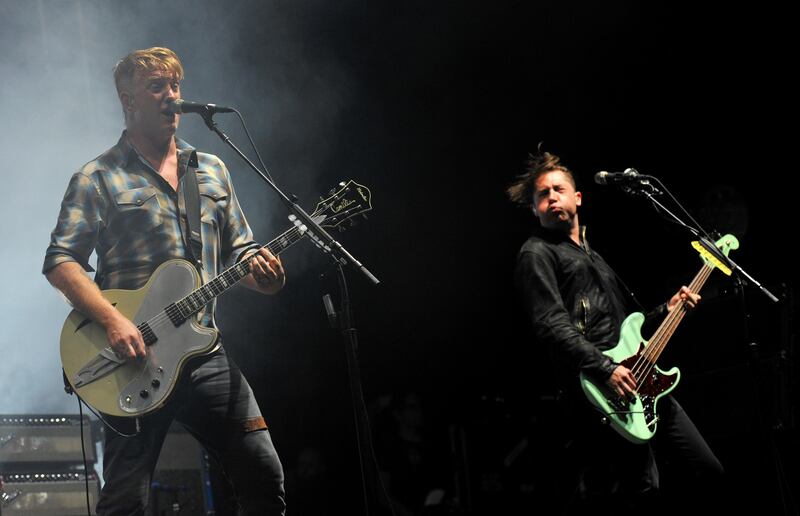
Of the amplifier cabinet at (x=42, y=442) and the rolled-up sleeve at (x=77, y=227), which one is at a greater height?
the rolled-up sleeve at (x=77, y=227)

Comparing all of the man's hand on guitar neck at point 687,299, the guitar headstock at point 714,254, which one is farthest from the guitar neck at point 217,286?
the guitar headstock at point 714,254

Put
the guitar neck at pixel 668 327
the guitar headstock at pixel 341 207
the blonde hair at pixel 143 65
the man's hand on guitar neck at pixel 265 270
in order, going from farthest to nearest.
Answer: the guitar neck at pixel 668 327 < the blonde hair at pixel 143 65 < the guitar headstock at pixel 341 207 < the man's hand on guitar neck at pixel 265 270

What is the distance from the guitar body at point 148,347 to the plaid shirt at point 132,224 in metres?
0.07

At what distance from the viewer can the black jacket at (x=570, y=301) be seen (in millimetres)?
3506

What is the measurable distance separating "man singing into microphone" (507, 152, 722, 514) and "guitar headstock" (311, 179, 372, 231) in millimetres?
784

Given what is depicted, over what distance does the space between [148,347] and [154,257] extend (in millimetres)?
347

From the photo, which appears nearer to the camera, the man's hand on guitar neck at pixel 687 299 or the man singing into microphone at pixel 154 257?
the man singing into microphone at pixel 154 257

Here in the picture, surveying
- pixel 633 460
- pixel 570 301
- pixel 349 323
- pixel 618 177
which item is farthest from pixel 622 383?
pixel 349 323

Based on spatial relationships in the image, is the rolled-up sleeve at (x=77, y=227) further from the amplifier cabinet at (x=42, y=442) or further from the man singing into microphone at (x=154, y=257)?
the amplifier cabinet at (x=42, y=442)

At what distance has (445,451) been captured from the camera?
251 inches

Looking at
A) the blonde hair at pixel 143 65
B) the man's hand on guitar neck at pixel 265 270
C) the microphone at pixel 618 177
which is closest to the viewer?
the man's hand on guitar neck at pixel 265 270

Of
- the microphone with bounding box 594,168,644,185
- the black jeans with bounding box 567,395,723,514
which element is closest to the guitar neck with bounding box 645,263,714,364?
the black jeans with bounding box 567,395,723,514

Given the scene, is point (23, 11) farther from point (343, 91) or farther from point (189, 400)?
point (189, 400)

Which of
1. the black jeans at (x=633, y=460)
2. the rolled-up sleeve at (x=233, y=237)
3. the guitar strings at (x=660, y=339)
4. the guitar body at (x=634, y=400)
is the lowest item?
the black jeans at (x=633, y=460)
